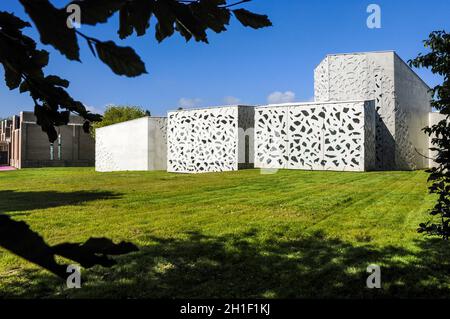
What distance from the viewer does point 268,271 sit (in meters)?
4.73

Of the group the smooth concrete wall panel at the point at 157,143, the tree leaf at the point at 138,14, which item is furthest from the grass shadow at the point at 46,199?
the smooth concrete wall panel at the point at 157,143

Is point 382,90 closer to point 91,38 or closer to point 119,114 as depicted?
point 91,38

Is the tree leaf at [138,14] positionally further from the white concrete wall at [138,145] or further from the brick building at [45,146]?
the brick building at [45,146]

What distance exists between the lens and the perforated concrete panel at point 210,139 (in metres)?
25.1

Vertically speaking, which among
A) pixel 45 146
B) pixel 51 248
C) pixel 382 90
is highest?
pixel 382 90

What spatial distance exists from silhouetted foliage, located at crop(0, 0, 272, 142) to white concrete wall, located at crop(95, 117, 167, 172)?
97.0 feet

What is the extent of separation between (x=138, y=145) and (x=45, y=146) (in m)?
22.1

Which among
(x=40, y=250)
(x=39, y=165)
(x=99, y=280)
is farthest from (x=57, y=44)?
(x=39, y=165)

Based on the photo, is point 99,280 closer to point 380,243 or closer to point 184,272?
point 184,272

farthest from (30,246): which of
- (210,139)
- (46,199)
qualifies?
(210,139)

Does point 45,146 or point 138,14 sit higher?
point 45,146

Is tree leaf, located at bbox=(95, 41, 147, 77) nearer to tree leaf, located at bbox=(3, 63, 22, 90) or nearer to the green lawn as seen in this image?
tree leaf, located at bbox=(3, 63, 22, 90)

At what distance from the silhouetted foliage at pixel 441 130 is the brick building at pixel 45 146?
146ft

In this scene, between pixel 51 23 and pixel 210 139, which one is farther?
pixel 210 139
